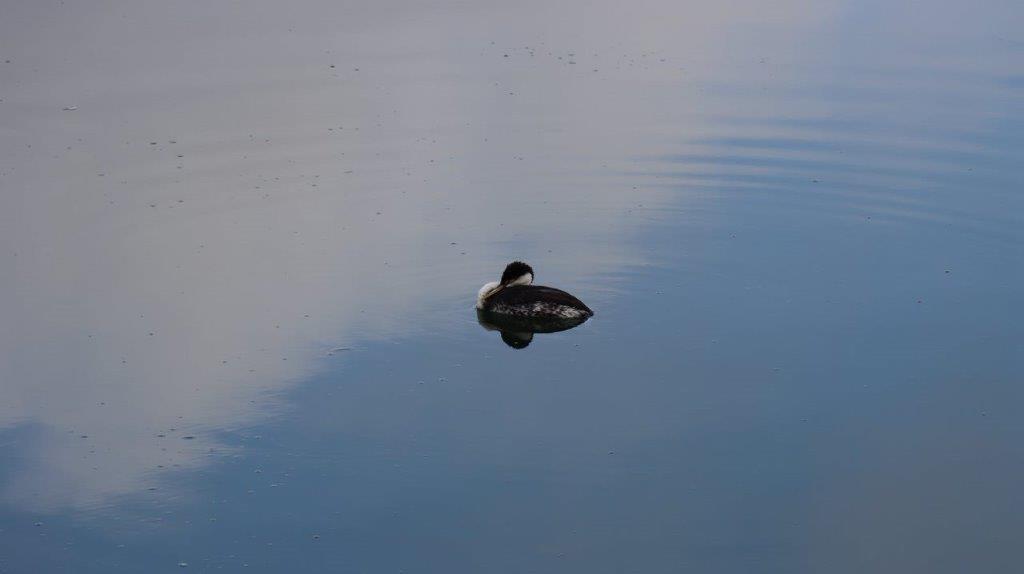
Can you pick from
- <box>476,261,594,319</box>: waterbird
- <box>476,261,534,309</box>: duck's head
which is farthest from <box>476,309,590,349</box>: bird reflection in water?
<box>476,261,534,309</box>: duck's head

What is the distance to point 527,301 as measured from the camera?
12305mm

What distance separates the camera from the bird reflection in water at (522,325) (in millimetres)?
12359

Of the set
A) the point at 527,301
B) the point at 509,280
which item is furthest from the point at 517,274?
the point at 527,301

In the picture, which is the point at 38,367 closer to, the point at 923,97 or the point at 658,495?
the point at 658,495

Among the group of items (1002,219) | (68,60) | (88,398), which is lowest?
(88,398)

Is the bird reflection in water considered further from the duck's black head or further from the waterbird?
the duck's black head

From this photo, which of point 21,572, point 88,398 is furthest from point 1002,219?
point 21,572

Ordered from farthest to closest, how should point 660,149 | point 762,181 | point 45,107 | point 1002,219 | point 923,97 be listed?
point 923,97, point 45,107, point 660,149, point 762,181, point 1002,219

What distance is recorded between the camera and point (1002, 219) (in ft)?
49.1

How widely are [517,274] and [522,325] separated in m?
0.51

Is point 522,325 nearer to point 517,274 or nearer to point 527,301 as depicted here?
point 527,301

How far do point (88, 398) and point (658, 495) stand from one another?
15.0ft

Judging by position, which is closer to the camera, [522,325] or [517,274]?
[522,325]

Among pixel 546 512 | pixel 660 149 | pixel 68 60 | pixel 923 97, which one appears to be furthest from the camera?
pixel 68 60
